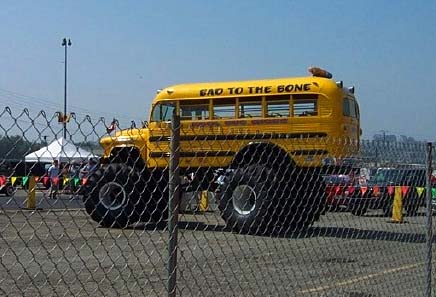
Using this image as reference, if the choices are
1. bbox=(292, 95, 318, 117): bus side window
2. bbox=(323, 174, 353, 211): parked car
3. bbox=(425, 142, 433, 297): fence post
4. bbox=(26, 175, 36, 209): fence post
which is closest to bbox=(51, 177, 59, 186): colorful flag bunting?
bbox=(26, 175, 36, 209): fence post

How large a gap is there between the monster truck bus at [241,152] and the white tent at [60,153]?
24cm

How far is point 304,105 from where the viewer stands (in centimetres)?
1494

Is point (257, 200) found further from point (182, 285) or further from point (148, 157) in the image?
point (148, 157)

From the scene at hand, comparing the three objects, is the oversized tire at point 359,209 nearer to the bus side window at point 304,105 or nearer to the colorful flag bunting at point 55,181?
the colorful flag bunting at point 55,181

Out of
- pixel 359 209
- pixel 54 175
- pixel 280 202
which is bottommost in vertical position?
pixel 359 209

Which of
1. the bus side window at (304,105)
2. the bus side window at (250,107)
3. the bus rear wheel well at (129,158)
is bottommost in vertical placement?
the bus side window at (250,107)

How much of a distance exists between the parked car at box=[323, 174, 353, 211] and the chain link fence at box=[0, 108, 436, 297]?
2 centimetres

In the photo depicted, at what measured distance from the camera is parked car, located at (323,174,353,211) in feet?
20.8

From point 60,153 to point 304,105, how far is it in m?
11.7

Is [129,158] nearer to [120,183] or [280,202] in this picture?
[120,183]

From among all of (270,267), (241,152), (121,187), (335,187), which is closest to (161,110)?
(270,267)

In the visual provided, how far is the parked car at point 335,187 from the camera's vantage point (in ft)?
20.8

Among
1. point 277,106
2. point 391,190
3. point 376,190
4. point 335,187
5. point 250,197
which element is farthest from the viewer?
point 277,106

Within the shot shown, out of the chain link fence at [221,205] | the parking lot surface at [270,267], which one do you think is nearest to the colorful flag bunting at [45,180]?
the chain link fence at [221,205]
